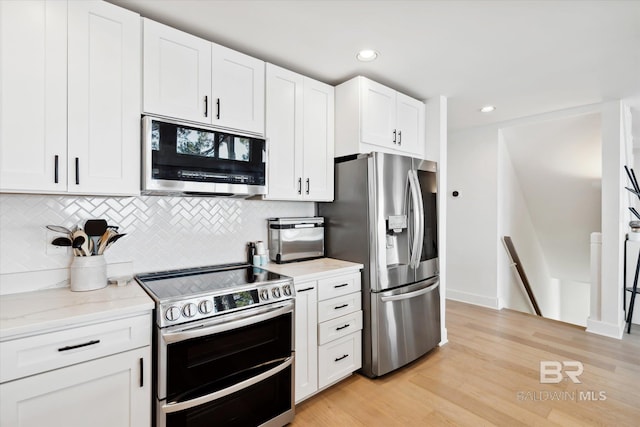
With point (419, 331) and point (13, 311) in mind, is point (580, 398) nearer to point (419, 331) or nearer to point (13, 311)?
point (419, 331)

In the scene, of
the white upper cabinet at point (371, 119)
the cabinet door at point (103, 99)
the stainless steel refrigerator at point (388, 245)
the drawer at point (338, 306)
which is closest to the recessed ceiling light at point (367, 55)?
the white upper cabinet at point (371, 119)

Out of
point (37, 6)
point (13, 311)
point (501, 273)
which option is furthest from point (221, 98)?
point (501, 273)

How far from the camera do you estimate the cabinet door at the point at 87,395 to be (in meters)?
1.22

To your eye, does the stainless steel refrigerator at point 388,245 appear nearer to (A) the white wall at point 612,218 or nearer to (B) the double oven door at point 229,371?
(B) the double oven door at point 229,371

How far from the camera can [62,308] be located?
4.63ft

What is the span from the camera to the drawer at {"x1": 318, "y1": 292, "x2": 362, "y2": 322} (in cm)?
225

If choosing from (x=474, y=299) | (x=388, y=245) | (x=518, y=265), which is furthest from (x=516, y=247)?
(x=388, y=245)

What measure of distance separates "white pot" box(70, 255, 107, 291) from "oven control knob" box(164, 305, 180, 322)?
1.87ft

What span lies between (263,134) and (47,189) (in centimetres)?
130

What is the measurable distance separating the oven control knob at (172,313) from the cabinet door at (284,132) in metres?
1.06

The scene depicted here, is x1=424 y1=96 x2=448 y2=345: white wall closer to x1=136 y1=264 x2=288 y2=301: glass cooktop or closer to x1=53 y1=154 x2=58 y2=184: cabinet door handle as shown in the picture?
x1=136 y1=264 x2=288 y2=301: glass cooktop

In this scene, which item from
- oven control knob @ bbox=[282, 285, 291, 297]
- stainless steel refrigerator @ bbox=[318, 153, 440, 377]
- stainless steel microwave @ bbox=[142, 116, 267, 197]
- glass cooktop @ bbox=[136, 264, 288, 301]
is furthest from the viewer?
stainless steel refrigerator @ bbox=[318, 153, 440, 377]

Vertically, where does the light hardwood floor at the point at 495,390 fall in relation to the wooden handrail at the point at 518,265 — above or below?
below

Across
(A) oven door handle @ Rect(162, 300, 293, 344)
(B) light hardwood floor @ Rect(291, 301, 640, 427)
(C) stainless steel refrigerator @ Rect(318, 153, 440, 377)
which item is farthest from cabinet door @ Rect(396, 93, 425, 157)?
(B) light hardwood floor @ Rect(291, 301, 640, 427)
